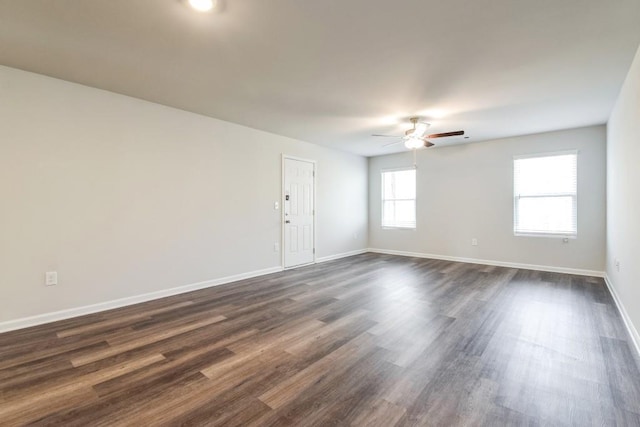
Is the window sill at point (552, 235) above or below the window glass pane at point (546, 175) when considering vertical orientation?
below

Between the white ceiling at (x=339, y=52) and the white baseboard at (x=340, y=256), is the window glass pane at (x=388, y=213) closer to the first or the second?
the white baseboard at (x=340, y=256)

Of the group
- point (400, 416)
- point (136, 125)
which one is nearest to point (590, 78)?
point (400, 416)

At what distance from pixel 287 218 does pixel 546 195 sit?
468 centimetres

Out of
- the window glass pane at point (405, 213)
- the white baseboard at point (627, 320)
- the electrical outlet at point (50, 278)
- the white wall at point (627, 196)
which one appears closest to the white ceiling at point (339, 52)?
the white wall at point (627, 196)

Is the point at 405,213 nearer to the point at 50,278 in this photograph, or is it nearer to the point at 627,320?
the point at 627,320

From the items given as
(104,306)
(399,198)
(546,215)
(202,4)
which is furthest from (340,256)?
(202,4)

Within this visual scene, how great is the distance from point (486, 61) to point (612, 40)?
0.89m

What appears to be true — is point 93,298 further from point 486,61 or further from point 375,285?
point 486,61

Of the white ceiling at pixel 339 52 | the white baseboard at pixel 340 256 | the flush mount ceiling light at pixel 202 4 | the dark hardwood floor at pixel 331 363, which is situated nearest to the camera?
the dark hardwood floor at pixel 331 363

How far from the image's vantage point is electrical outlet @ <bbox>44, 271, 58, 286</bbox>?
9.98 feet

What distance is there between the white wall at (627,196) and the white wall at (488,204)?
1.13m

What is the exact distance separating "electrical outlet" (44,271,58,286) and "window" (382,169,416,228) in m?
6.18

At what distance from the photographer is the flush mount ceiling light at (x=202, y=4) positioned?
1932 mm

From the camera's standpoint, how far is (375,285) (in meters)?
4.41
